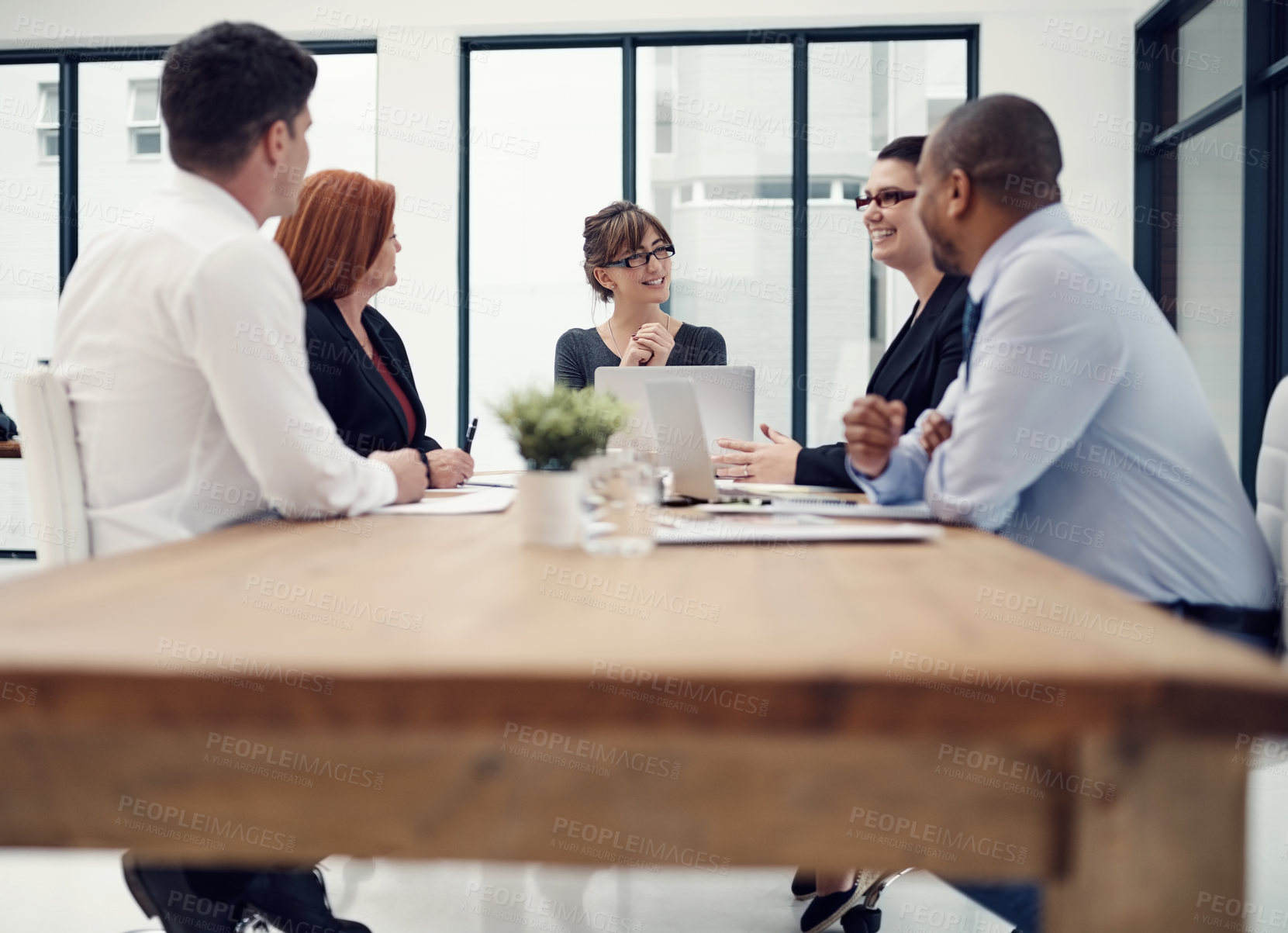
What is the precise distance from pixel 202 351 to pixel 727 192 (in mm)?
4985

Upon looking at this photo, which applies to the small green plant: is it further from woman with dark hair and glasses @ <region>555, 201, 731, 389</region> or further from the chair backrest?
woman with dark hair and glasses @ <region>555, 201, 731, 389</region>

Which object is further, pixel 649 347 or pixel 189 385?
pixel 649 347

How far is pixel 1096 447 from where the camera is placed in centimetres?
155

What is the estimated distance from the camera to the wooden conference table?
675 millimetres

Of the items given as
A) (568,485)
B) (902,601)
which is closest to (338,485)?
(568,485)

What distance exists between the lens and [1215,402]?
4949 mm

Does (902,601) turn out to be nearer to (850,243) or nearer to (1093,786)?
(1093,786)

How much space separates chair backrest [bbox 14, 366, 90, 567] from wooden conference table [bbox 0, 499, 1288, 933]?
0.76 metres

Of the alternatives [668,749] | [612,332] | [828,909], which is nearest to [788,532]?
[668,749]

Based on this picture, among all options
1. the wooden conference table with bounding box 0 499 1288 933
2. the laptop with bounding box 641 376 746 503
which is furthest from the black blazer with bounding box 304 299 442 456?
the wooden conference table with bounding box 0 499 1288 933

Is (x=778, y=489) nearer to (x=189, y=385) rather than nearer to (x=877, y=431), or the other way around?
(x=877, y=431)

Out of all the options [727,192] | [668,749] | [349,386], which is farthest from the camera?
[727,192]

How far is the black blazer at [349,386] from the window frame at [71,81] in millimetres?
4321

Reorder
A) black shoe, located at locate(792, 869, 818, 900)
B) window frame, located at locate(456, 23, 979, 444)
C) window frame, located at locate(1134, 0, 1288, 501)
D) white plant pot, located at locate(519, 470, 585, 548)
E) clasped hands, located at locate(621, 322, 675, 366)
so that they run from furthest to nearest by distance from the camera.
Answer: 1. window frame, located at locate(456, 23, 979, 444)
2. window frame, located at locate(1134, 0, 1288, 501)
3. clasped hands, located at locate(621, 322, 675, 366)
4. black shoe, located at locate(792, 869, 818, 900)
5. white plant pot, located at locate(519, 470, 585, 548)
